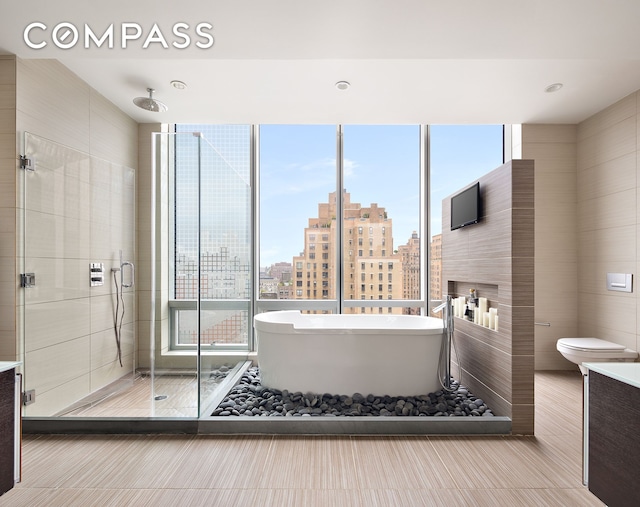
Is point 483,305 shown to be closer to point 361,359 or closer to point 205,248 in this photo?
point 361,359

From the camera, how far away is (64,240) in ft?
8.46

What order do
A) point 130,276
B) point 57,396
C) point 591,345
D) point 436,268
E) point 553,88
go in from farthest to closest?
1. point 436,268
2. point 591,345
3. point 553,88
4. point 130,276
5. point 57,396

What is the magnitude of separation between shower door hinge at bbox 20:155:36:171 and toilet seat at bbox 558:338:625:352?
4.43 meters

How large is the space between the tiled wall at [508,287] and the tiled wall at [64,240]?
2665mm

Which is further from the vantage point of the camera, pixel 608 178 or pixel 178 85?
pixel 608 178

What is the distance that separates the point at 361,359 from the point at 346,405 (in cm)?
36

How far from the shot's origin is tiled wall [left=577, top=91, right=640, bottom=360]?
3.17m

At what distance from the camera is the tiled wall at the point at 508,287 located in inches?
92.8

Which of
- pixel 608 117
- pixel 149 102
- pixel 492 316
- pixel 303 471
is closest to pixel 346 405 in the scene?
pixel 303 471

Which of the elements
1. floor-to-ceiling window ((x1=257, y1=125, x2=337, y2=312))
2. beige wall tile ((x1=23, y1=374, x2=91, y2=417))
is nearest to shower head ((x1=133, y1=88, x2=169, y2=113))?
floor-to-ceiling window ((x1=257, y1=125, x2=337, y2=312))

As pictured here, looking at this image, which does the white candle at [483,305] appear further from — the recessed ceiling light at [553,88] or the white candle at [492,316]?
the recessed ceiling light at [553,88]

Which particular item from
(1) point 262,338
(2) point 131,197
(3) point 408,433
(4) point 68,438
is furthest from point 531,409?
(2) point 131,197

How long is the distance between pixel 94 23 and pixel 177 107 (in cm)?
139

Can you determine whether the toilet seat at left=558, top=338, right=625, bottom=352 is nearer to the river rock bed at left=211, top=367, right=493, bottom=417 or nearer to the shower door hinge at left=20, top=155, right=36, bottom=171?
the river rock bed at left=211, top=367, right=493, bottom=417
